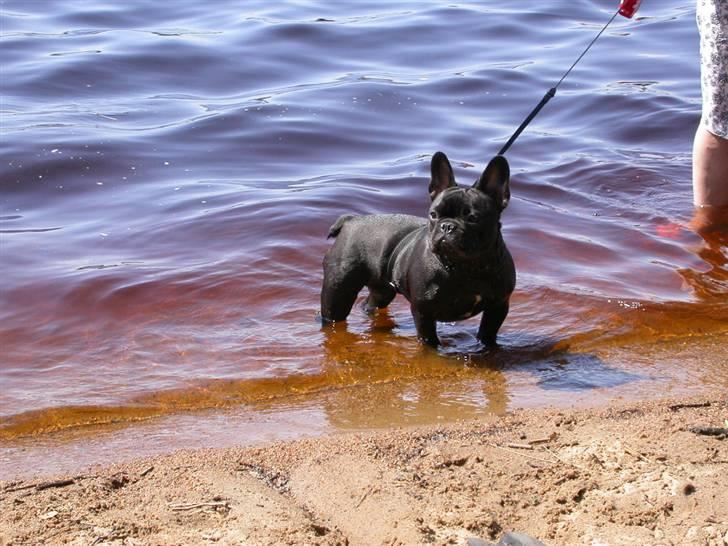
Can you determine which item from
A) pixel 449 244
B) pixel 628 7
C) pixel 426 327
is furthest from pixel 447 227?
pixel 628 7

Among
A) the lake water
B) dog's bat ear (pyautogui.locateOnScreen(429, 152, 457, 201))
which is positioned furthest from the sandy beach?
dog's bat ear (pyautogui.locateOnScreen(429, 152, 457, 201))

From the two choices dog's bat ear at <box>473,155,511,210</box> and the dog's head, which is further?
dog's bat ear at <box>473,155,511,210</box>

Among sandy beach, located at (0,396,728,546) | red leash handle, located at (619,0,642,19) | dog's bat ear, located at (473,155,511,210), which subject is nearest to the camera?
sandy beach, located at (0,396,728,546)

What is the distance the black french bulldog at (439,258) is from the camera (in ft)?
18.3

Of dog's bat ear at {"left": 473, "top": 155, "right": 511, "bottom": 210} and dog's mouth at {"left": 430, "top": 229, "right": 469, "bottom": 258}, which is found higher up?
dog's bat ear at {"left": 473, "top": 155, "right": 511, "bottom": 210}

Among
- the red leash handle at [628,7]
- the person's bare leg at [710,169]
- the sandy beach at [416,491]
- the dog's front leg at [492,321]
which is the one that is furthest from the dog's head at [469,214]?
the person's bare leg at [710,169]

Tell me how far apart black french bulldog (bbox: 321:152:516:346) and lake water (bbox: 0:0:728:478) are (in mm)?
258

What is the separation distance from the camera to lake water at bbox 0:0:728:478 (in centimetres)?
573

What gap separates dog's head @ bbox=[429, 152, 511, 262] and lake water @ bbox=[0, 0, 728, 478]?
26.8 inches

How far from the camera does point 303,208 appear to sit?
9234 mm

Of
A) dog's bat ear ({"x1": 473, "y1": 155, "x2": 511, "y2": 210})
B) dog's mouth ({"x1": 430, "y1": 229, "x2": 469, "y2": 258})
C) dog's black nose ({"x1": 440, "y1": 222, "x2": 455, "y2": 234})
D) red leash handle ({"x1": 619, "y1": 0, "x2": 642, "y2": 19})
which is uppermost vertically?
red leash handle ({"x1": 619, "y1": 0, "x2": 642, "y2": 19})

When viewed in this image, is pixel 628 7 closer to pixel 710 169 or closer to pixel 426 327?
pixel 710 169

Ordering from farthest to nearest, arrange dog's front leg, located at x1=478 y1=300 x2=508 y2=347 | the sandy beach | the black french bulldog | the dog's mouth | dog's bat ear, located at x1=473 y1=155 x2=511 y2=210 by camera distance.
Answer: dog's front leg, located at x1=478 y1=300 x2=508 y2=347, dog's bat ear, located at x1=473 y1=155 x2=511 y2=210, the black french bulldog, the dog's mouth, the sandy beach

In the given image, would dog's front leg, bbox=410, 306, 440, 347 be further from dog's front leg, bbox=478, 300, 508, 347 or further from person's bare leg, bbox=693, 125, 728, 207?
person's bare leg, bbox=693, 125, 728, 207
